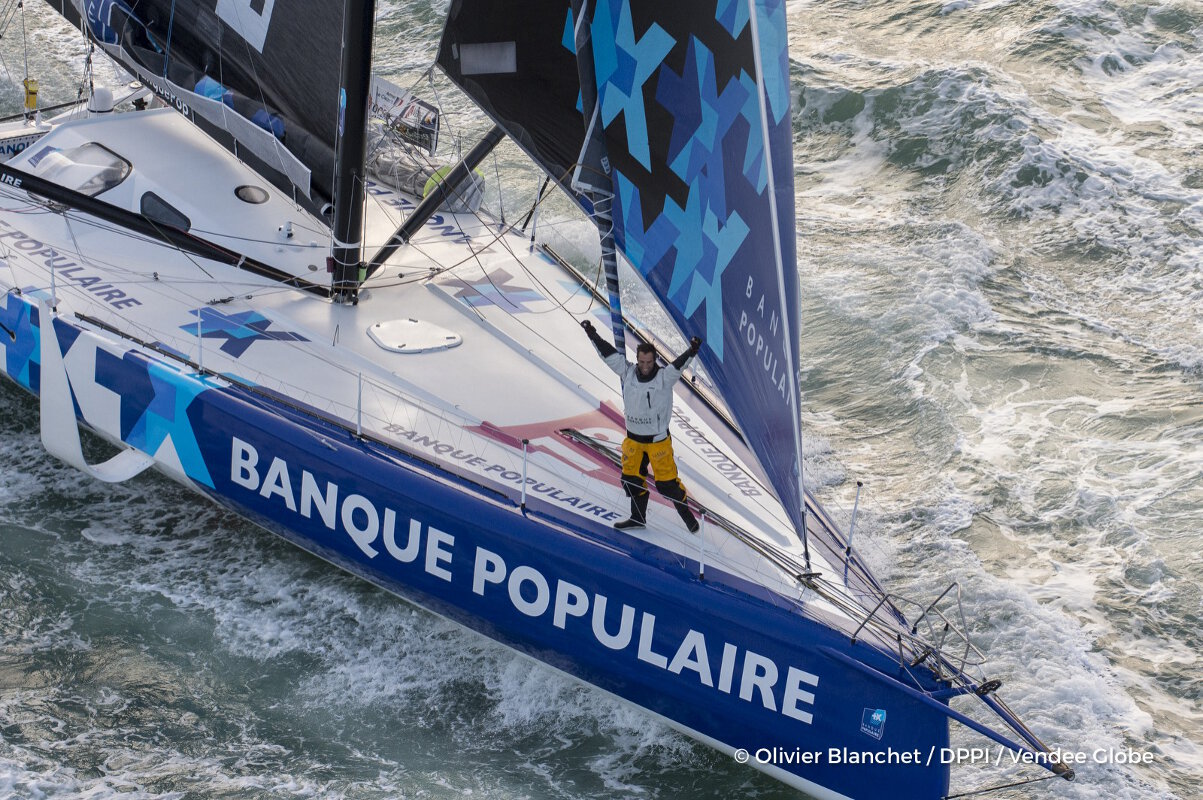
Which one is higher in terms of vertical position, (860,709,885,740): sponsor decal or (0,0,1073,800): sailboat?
(0,0,1073,800): sailboat

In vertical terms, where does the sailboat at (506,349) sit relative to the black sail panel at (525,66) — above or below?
below

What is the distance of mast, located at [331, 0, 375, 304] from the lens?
654 cm

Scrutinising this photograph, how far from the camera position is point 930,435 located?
26.4ft

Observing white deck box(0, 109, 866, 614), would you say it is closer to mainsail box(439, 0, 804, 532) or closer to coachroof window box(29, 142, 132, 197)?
coachroof window box(29, 142, 132, 197)

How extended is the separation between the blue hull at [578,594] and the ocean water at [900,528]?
35 cm

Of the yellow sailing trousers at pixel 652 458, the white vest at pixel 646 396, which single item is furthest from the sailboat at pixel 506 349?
the yellow sailing trousers at pixel 652 458

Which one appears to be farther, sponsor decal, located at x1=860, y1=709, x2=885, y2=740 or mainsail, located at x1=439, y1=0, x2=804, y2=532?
sponsor decal, located at x1=860, y1=709, x2=885, y2=740

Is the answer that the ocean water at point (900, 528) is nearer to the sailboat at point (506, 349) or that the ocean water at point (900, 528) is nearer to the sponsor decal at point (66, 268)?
the sailboat at point (506, 349)

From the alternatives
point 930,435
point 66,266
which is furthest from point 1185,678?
point 66,266

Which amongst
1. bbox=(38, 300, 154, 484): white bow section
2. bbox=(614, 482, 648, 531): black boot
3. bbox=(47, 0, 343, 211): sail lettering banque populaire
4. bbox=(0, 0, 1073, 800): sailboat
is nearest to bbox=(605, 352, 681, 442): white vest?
bbox=(0, 0, 1073, 800): sailboat

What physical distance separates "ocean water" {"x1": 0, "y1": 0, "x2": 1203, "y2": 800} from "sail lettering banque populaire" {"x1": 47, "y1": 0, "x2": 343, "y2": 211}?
2011 mm

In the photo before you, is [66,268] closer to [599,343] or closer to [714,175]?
[599,343]

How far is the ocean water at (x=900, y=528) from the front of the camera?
560 cm

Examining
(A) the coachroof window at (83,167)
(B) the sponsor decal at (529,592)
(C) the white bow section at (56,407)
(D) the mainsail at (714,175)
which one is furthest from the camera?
(A) the coachroof window at (83,167)
